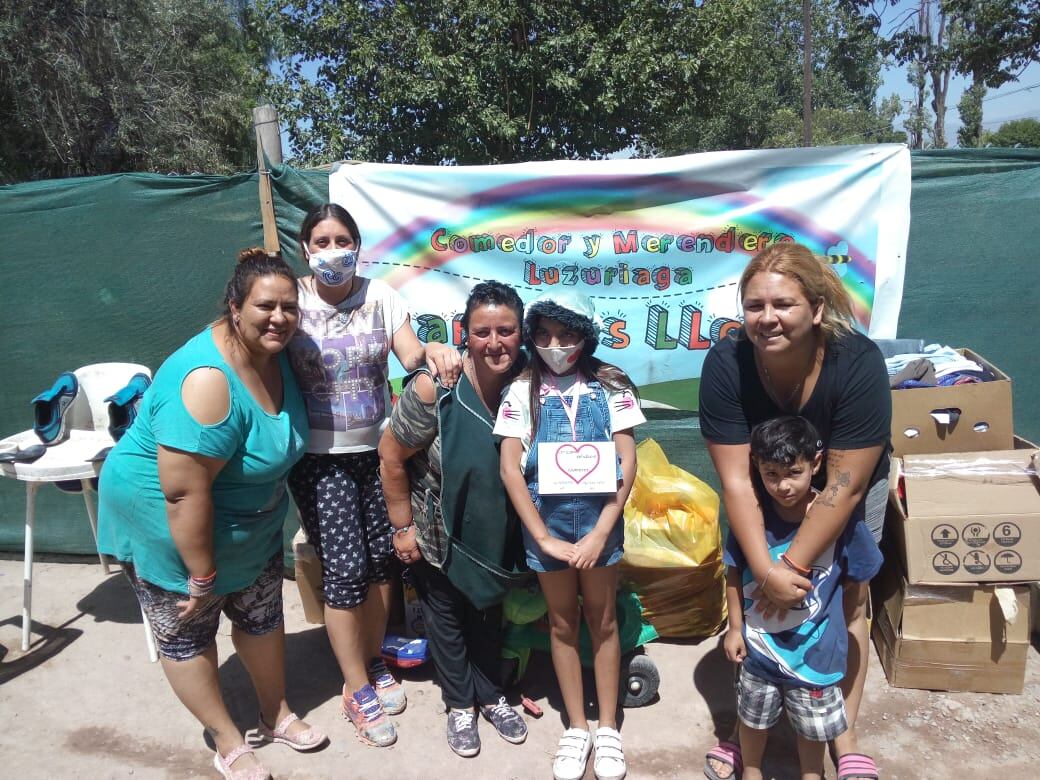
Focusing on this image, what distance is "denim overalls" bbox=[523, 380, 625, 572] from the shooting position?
226 centimetres

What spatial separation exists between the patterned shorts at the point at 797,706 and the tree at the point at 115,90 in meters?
12.3

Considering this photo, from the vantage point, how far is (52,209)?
364 centimetres

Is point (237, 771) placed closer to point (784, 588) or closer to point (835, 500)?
point (784, 588)

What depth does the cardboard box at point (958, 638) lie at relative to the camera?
2.65 m

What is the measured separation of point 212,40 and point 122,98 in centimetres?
285

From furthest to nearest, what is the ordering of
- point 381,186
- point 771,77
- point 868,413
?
point 771,77 → point 381,186 → point 868,413

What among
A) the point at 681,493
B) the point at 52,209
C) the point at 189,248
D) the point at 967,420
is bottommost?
the point at 681,493

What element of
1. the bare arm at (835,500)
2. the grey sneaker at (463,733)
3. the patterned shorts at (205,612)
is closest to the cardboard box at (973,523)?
the bare arm at (835,500)

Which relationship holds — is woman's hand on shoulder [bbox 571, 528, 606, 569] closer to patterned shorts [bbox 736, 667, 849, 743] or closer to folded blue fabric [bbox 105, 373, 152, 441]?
patterned shorts [bbox 736, 667, 849, 743]

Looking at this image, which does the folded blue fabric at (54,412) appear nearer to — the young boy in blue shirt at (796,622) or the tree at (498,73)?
the young boy in blue shirt at (796,622)

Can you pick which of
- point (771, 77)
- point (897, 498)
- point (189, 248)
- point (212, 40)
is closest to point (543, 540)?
point (897, 498)

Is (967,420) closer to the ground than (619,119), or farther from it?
closer to the ground

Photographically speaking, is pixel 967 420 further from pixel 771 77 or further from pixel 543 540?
pixel 771 77

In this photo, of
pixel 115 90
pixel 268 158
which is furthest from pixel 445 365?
pixel 115 90
